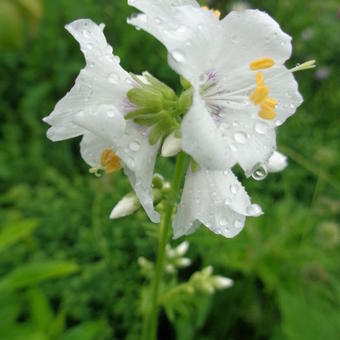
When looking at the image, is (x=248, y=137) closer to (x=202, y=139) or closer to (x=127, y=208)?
(x=202, y=139)

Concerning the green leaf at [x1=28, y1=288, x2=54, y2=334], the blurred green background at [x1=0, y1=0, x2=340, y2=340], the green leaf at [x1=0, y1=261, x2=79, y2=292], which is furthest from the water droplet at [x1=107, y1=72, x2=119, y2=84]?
the green leaf at [x1=28, y1=288, x2=54, y2=334]

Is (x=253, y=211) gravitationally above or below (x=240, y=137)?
below

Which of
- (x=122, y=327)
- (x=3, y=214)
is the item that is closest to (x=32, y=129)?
(x=3, y=214)

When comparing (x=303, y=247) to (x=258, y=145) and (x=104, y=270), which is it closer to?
(x=104, y=270)

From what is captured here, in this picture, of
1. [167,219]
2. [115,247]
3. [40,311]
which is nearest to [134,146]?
[167,219]

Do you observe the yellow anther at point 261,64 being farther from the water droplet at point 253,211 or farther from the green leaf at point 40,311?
the green leaf at point 40,311

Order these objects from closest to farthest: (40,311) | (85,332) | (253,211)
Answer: (253,211) < (85,332) < (40,311)

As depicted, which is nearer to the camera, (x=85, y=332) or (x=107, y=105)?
(x=107, y=105)
